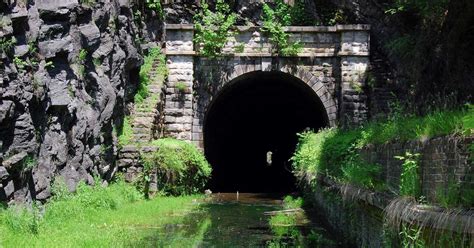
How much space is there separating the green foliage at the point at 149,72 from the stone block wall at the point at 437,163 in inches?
495

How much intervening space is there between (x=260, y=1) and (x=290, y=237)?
14.7 m

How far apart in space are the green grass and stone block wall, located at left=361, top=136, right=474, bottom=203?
0.33 ft

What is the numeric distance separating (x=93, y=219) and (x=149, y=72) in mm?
9516

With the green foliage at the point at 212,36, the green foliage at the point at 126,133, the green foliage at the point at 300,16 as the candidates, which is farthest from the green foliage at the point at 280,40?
the green foliage at the point at 126,133

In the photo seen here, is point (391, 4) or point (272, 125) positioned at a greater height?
point (391, 4)

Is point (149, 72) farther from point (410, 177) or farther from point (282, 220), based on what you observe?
point (410, 177)

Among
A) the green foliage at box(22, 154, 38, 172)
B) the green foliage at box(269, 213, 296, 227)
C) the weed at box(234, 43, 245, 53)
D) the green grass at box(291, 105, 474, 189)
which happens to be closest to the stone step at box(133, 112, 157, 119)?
the weed at box(234, 43, 245, 53)

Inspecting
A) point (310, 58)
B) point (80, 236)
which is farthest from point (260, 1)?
point (80, 236)

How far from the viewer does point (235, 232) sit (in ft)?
34.5

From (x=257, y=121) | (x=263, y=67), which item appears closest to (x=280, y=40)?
(x=263, y=67)

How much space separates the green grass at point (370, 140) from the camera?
217 inches

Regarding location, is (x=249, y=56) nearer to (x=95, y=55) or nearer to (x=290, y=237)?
(x=95, y=55)

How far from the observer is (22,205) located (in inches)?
353

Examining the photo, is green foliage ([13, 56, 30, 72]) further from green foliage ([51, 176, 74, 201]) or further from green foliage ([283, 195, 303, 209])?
green foliage ([283, 195, 303, 209])
